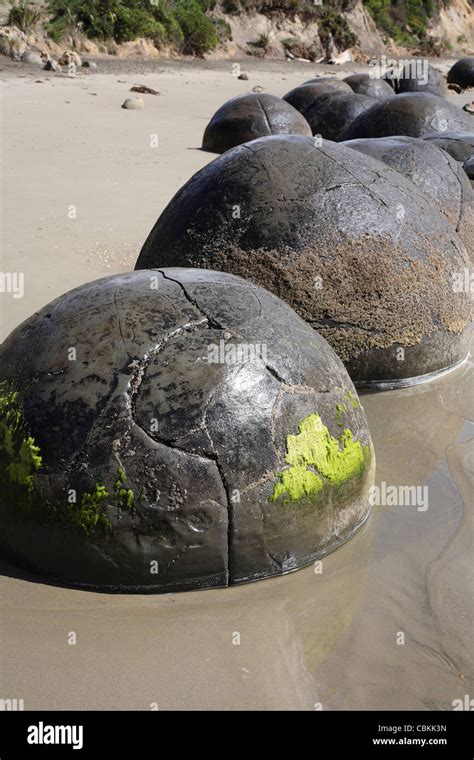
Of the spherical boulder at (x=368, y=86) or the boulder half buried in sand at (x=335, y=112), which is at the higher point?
the spherical boulder at (x=368, y=86)

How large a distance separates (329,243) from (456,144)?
5339 mm

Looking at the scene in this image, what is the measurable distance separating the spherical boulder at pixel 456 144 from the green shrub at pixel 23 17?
1611 centimetres

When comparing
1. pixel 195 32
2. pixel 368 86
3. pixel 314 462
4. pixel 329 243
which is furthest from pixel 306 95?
pixel 195 32

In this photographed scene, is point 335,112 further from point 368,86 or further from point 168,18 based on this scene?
point 168,18

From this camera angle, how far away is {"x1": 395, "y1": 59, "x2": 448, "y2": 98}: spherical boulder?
18.5 m

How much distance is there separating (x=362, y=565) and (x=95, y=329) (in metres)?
1.52

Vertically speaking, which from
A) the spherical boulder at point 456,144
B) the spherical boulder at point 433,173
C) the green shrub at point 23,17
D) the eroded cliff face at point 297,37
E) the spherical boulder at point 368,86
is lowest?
the spherical boulder at point 433,173

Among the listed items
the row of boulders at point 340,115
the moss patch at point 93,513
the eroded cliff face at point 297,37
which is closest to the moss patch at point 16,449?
the moss patch at point 93,513

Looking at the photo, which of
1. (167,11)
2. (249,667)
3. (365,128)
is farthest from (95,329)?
(167,11)

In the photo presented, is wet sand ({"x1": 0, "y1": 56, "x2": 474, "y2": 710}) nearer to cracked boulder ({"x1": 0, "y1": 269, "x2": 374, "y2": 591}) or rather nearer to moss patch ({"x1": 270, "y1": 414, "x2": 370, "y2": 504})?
cracked boulder ({"x1": 0, "y1": 269, "x2": 374, "y2": 591})

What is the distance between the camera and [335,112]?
13828 millimetres

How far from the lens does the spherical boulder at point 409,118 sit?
10.6 m

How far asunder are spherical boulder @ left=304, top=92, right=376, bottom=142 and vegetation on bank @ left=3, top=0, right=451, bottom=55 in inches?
466

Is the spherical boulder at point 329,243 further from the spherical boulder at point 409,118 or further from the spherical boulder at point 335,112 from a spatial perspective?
the spherical boulder at point 335,112
